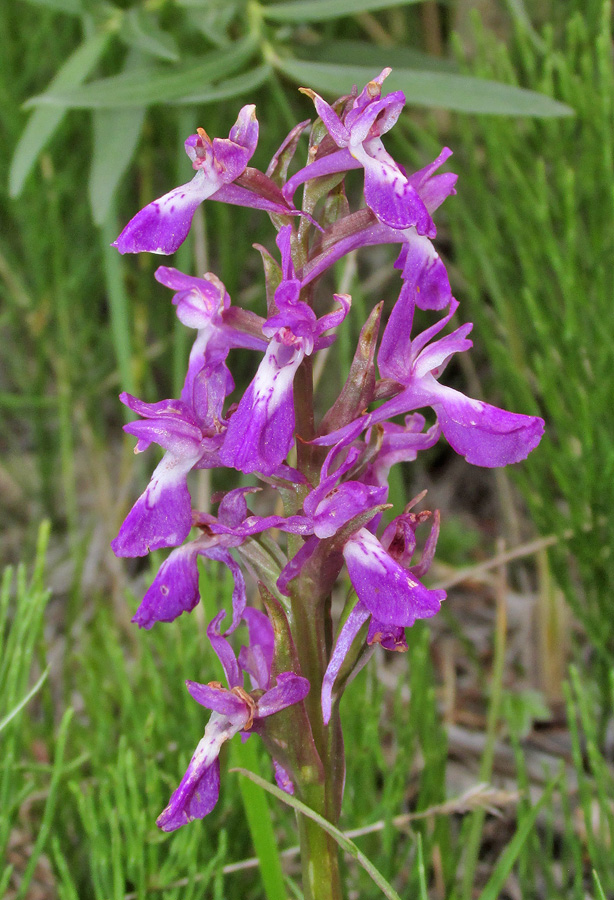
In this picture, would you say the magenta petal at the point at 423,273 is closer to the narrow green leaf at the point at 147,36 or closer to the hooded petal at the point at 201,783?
the hooded petal at the point at 201,783

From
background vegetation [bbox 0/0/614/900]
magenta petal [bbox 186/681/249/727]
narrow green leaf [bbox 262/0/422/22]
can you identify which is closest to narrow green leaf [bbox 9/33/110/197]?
background vegetation [bbox 0/0/614/900]

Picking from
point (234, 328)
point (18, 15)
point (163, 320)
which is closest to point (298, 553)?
point (234, 328)

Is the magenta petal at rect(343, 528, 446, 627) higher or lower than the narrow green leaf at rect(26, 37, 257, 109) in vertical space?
lower

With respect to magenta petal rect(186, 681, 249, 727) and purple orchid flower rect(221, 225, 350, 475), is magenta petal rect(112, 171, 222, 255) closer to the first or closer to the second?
purple orchid flower rect(221, 225, 350, 475)

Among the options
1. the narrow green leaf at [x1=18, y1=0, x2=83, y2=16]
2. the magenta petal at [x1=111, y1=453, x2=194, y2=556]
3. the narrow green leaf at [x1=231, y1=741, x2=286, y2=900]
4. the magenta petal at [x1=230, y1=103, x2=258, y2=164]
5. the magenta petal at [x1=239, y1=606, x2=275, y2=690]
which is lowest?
the narrow green leaf at [x1=231, y1=741, x2=286, y2=900]

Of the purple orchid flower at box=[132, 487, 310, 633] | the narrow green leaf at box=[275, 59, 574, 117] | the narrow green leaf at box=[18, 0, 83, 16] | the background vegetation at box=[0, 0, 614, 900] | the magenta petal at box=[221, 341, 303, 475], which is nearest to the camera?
the magenta petal at box=[221, 341, 303, 475]

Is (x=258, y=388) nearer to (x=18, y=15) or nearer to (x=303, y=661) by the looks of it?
(x=303, y=661)

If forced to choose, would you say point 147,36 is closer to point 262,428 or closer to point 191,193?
point 191,193

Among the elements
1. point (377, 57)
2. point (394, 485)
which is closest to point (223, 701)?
point (394, 485)

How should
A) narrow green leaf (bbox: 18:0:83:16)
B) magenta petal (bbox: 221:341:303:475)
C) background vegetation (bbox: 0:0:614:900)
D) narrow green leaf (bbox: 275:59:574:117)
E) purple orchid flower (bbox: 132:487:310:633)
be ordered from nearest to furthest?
magenta petal (bbox: 221:341:303:475) → purple orchid flower (bbox: 132:487:310:633) → background vegetation (bbox: 0:0:614:900) → narrow green leaf (bbox: 275:59:574:117) → narrow green leaf (bbox: 18:0:83:16)
